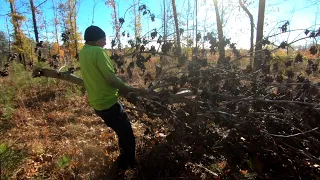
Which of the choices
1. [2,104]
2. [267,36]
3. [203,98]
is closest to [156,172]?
Answer: [203,98]

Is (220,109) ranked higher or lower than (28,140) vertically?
higher

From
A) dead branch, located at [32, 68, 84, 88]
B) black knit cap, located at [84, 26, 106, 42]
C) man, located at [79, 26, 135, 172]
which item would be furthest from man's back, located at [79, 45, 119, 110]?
dead branch, located at [32, 68, 84, 88]

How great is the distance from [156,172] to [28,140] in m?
2.47

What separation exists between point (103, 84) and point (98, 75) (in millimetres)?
118

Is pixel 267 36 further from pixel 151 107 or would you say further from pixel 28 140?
pixel 28 140

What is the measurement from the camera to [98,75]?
106 inches

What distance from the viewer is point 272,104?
2.94 m

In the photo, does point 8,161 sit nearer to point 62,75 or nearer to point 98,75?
point 98,75

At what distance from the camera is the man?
259cm

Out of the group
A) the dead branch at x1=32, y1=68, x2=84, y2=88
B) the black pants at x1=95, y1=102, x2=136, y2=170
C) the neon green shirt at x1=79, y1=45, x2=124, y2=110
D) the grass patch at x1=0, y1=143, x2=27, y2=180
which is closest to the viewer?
the grass patch at x1=0, y1=143, x2=27, y2=180

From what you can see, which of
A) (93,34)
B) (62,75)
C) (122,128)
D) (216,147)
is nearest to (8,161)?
(122,128)

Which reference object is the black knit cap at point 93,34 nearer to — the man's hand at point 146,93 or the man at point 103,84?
the man at point 103,84

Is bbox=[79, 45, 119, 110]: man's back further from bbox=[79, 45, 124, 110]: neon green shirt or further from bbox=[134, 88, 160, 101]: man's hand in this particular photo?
Result: bbox=[134, 88, 160, 101]: man's hand

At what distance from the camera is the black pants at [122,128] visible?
284 centimetres
